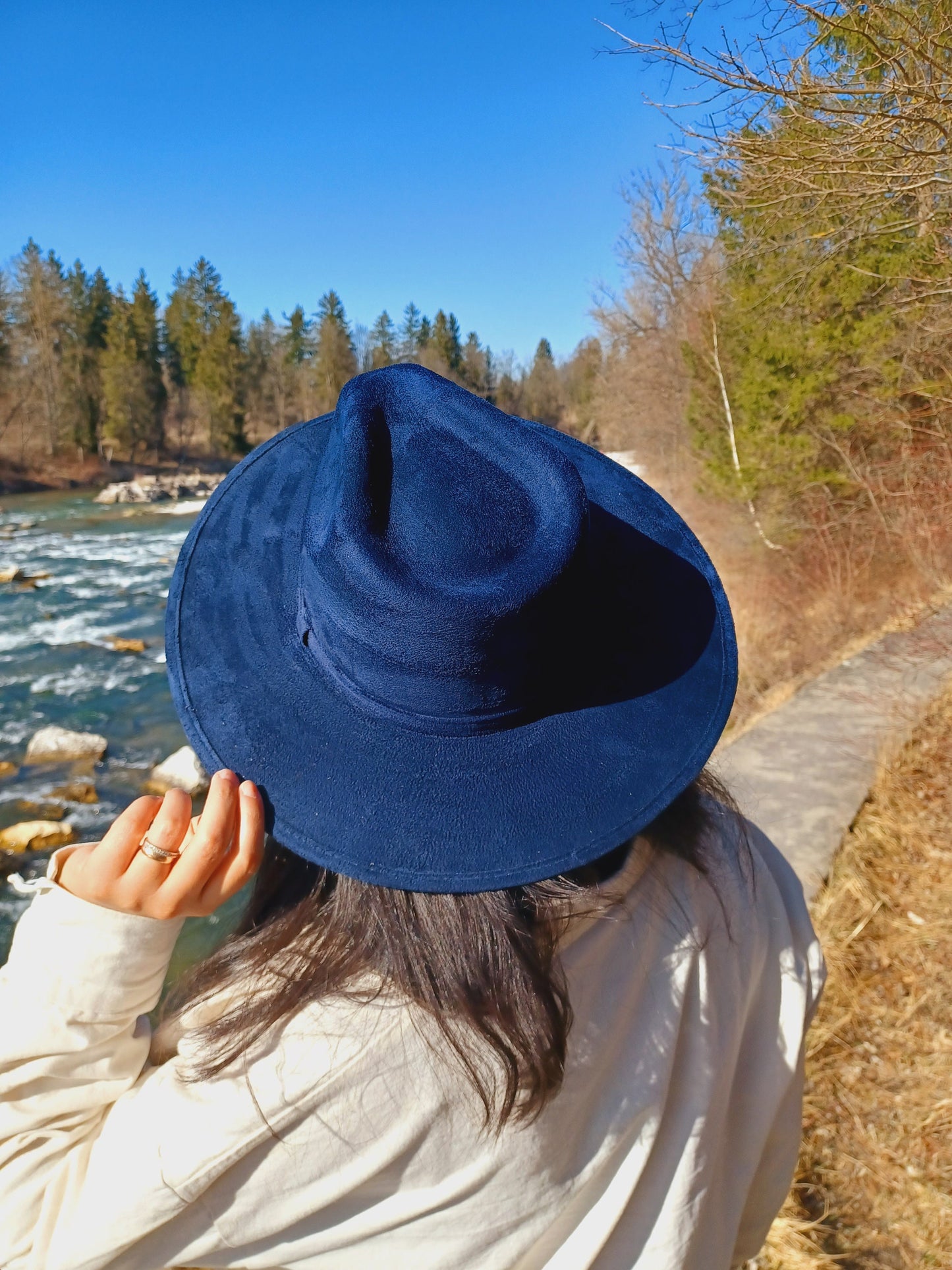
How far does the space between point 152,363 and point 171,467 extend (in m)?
7.14

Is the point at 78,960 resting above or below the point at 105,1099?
above

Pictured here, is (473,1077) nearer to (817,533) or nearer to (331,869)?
(331,869)

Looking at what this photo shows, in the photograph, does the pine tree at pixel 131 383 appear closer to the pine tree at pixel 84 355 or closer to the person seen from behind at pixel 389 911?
the pine tree at pixel 84 355

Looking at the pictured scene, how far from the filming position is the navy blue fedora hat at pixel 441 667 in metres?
0.62

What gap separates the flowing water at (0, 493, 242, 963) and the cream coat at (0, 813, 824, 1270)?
200 inches

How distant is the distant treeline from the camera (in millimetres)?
31344

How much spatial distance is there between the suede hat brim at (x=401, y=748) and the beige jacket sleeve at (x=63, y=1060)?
0.18 m

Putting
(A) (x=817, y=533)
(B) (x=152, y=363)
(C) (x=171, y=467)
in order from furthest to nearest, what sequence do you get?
(B) (x=152, y=363) → (C) (x=171, y=467) → (A) (x=817, y=533)

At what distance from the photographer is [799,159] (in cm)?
297

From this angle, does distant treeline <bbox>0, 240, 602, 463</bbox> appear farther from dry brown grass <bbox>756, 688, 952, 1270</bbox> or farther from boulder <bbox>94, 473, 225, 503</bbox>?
dry brown grass <bbox>756, 688, 952, 1270</bbox>

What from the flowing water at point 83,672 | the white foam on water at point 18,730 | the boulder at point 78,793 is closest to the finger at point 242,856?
the flowing water at point 83,672

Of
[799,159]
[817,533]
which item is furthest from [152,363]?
[799,159]

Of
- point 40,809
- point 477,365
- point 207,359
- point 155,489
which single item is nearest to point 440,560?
point 40,809

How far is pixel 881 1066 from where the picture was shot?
8.05ft
